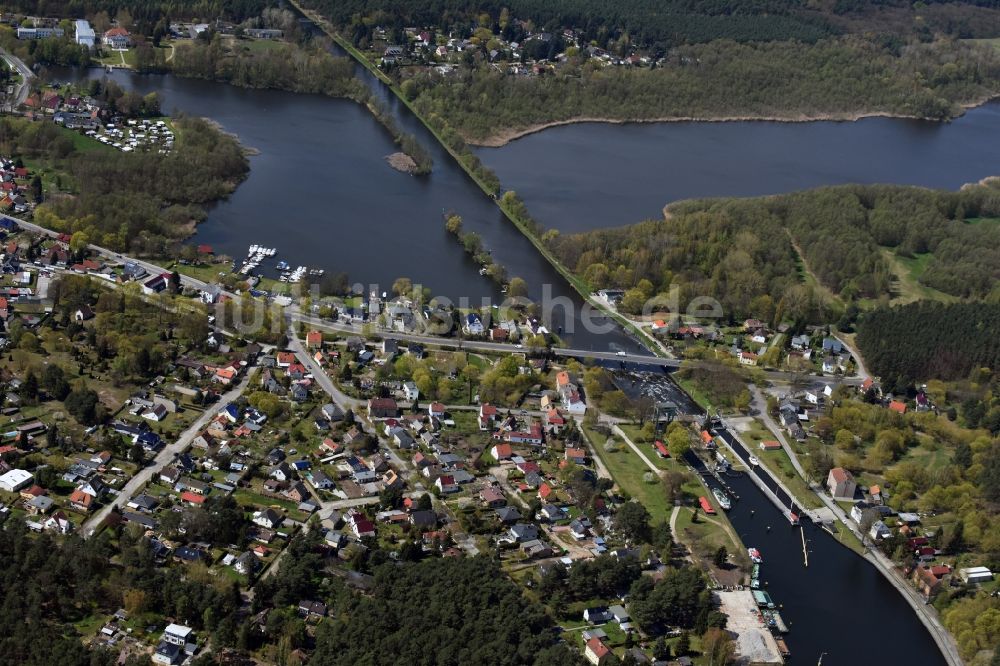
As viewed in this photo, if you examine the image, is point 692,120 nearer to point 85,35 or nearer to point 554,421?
point 85,35

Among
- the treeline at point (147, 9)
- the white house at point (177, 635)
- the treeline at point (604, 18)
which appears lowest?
the white house at point (177, 635)

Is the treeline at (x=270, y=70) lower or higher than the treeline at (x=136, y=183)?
higher

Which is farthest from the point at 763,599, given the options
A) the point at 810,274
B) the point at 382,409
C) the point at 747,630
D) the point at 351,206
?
the point at 351,206

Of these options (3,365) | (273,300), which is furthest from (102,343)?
(273,300)

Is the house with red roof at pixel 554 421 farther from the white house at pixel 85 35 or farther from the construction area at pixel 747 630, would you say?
the white house at pixel 85 35

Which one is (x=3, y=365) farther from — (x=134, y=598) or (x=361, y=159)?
(x=361, y=159)

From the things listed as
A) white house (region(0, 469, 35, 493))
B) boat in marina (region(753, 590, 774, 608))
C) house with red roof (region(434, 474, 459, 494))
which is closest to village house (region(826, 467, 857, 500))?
boat in marina (region(753, 590, 774, 608))

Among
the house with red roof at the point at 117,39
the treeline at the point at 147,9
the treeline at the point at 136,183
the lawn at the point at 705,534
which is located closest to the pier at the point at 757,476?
the lawn at the point at 705,534
